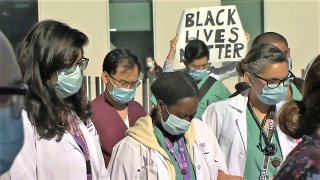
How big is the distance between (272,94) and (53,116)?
163cm

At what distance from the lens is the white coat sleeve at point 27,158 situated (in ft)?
9.93

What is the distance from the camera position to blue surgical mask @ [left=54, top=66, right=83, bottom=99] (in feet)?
11.1

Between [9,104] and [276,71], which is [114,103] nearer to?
[276,71]

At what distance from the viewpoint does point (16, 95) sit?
1.61m

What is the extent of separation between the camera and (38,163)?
3104 millimetres

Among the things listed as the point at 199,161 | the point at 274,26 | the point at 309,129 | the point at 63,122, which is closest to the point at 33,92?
the point at 63,122

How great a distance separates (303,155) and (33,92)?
61.0 inches

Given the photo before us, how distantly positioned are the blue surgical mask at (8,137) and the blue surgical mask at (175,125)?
2.00 m

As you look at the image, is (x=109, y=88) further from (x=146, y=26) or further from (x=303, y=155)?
(x=146, y=26)

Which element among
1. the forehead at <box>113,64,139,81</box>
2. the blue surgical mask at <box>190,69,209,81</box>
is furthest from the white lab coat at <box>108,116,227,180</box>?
the blue surgical mask at <box>190,69,209,81</box>

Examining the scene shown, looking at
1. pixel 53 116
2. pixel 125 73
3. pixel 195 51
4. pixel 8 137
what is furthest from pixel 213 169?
pixel 195 51

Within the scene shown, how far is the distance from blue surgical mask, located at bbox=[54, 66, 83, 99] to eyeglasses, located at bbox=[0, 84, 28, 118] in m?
1.71

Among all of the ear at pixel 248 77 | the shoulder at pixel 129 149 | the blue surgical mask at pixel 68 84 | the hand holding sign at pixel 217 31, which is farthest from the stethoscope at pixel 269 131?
the hand holding sign at pixel 217 31

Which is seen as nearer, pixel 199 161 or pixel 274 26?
pixel 199 161
